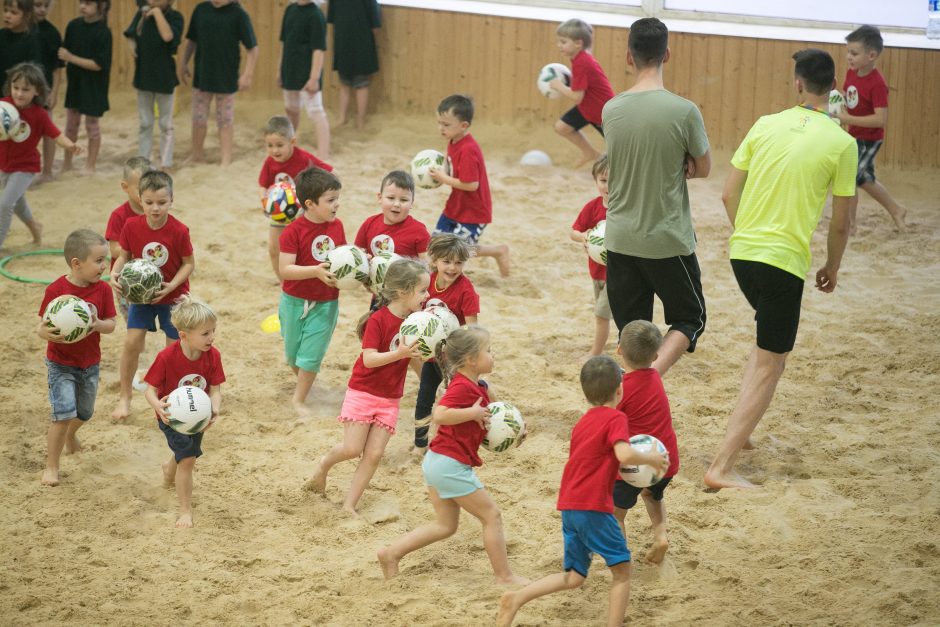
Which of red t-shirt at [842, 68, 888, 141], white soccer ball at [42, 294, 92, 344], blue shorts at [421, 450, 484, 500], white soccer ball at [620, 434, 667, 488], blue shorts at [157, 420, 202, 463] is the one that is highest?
red t-shirt at [842, 68, 888, 141]

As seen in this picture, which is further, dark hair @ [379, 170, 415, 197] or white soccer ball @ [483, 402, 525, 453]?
dark hair @ [379, 170, 415, 197]

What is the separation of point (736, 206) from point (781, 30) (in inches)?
326

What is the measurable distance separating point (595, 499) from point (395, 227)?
3.19 m

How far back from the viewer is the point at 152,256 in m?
7.27

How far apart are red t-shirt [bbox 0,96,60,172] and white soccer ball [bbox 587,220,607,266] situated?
17.4ft

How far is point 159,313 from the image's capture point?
7.48 m

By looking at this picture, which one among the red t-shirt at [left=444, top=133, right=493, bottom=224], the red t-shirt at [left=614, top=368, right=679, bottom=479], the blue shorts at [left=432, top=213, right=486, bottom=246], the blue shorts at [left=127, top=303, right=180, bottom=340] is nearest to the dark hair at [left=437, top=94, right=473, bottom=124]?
the red t-shirt at [left=444, top=133, right=493, bottom=224]

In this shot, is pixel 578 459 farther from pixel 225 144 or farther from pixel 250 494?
pixel 225 144

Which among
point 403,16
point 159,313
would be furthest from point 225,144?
point 159,313

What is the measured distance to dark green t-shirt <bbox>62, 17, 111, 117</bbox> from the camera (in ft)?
40.2

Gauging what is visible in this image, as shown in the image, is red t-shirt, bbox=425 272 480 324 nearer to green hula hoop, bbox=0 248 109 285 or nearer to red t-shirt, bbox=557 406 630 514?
red t-shirt, bbox=557 406 630 514

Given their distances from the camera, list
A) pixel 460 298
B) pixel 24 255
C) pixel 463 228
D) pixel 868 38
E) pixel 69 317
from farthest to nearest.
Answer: pixel 868 38, pixel 24 255, pixel 463 228, pixel 460 298, pixel 69 317

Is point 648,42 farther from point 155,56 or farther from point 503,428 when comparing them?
point 155,56

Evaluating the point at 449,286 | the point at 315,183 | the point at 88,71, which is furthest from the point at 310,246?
the point at 88,71
